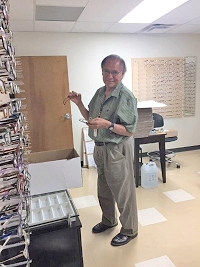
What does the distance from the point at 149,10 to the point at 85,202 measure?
8.18 ft

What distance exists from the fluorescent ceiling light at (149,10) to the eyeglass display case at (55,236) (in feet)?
7.86

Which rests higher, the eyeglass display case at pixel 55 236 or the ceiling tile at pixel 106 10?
the ceiling tile at pixel 106 10

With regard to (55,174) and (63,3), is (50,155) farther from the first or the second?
(63,3)

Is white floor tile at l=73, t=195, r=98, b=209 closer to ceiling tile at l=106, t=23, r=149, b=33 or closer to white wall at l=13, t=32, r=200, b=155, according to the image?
white wall at l=13, t=32, r=200, b=155

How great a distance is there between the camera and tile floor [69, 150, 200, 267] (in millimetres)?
1770

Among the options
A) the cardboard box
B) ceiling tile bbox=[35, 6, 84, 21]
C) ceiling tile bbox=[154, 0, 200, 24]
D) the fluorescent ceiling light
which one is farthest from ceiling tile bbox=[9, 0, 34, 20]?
the cardboard box

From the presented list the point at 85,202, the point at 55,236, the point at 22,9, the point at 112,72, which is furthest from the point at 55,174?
the point at 22,9

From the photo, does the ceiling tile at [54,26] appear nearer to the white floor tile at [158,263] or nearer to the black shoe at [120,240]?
the black shoe at [120,240]

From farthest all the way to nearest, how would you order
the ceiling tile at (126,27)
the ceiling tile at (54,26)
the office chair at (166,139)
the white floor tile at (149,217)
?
the office chair at (166,139) → the ceiling tile at (126,27) → the ceiling tile at (54,26) → the white floor tile at (149,217)

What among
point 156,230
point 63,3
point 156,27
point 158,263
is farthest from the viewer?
point 156,27

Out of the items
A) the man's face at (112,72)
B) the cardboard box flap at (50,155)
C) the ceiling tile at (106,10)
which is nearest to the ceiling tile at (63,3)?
the ceiling tile at (106,10)

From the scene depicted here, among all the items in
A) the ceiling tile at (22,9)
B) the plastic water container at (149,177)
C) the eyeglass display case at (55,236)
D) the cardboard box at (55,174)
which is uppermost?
the ceiling tile at (22,9)

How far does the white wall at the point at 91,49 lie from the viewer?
3.65 meters

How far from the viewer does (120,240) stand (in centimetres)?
194
